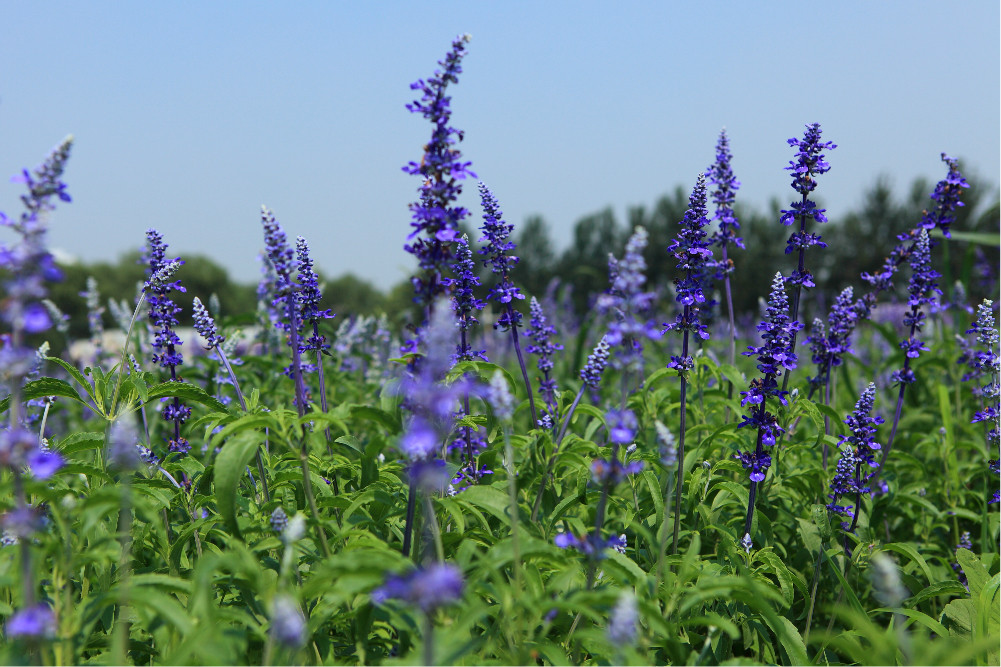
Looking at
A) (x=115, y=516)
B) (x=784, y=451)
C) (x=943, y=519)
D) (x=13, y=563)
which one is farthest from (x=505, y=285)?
(x=943, y=519)

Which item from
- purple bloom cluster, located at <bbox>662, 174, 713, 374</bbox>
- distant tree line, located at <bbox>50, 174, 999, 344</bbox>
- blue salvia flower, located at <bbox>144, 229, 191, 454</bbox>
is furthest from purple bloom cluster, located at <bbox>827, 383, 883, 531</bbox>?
distant tree line, located at <bbox>50, 174, 999, 344</bbox>

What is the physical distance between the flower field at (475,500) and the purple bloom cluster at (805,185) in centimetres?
2

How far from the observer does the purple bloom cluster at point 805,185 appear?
4.81m

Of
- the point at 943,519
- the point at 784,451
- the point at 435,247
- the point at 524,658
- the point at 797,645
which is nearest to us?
the point at 524,658

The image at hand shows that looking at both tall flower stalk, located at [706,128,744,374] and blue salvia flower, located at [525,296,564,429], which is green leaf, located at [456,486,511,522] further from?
tall flower stalk, located at [706,128,744,374]

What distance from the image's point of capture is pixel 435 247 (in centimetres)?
305

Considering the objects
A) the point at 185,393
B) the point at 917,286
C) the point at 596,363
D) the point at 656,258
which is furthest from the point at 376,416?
the point at 656,258

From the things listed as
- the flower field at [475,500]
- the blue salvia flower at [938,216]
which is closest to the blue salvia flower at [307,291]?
the flower field at [475,500]

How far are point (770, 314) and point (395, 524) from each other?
8.41 ft

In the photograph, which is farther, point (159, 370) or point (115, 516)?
point (159, 370)

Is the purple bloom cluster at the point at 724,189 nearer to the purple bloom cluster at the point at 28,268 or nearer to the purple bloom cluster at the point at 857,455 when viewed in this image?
the purple bloom cluster at the point at 857,455

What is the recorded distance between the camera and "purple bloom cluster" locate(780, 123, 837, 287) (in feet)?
15.8

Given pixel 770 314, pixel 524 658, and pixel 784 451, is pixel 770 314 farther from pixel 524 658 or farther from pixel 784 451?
pixel 524 658

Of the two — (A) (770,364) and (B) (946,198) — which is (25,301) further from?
(B) (946,198)
